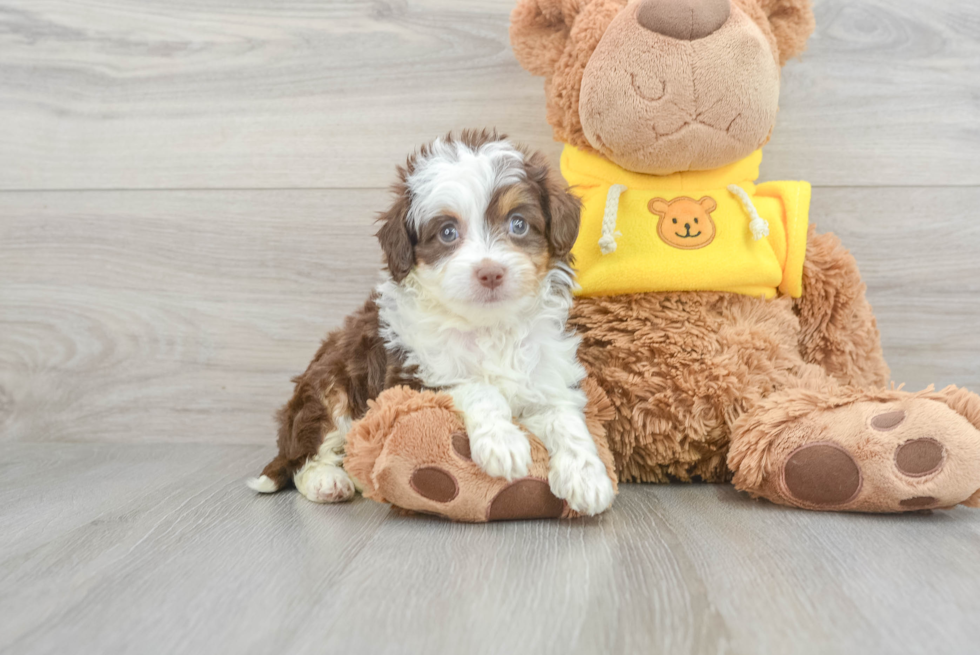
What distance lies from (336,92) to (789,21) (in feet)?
4.07

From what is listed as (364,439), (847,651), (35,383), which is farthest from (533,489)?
(35,383)

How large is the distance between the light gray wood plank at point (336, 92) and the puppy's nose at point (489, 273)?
0.86 meters

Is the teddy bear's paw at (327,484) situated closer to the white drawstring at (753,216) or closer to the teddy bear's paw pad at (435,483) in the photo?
the teddy bear's paw pad at (435,483)

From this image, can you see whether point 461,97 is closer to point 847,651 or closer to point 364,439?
point 364,439

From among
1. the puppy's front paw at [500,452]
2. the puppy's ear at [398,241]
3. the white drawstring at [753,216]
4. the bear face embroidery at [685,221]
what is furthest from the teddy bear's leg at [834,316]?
the puppy's ear at [398,241]

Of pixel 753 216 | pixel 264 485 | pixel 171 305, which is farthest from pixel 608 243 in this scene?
pixel 171 305

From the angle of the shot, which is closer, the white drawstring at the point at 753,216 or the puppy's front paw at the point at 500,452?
the puppy's front paw at the point at 500,452

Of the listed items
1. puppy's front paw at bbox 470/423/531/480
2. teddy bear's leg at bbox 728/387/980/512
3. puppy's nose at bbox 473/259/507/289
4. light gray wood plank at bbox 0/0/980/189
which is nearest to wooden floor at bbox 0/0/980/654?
light gray wood plank at bbox 0/0/980/189

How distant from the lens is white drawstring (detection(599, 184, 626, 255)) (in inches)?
62.5

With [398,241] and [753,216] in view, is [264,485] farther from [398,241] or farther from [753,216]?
[753,216]

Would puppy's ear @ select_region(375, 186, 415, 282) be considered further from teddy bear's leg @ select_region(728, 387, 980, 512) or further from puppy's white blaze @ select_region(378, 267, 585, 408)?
teddy bear's leg @ select_region(728, 387, 980, 512)

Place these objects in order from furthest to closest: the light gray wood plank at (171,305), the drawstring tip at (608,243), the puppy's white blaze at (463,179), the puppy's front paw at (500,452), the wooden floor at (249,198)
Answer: the light gray wood plank at (171,305)
the wooden floor at (249,198)
the drawstring tip at (608,243)
the puppy's white blaze at (463,179)
the puppy's front paw at (500,452)

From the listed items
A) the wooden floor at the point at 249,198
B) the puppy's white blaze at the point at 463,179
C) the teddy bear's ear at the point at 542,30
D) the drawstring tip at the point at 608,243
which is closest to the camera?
the puppy's white blaze at the point at 463,179

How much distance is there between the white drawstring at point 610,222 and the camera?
1587 mm
